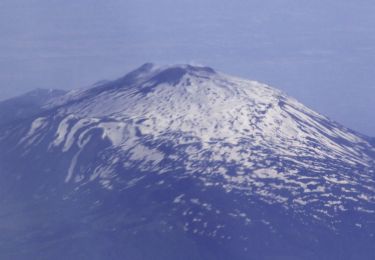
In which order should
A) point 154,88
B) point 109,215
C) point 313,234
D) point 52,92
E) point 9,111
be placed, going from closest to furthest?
point 313,234, point 109,215, point 154,88, point 9,111, point 52,92

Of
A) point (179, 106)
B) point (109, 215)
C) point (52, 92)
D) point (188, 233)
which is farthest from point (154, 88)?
point (52, 92)

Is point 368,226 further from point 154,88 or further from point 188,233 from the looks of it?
point 154,88

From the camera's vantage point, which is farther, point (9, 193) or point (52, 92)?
point (52, 92)

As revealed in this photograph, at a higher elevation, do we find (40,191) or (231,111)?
(231,111)

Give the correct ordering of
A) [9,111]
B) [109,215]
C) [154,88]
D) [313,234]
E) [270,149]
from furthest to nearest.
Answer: [9,111] → [154,88] → [270,149] → [109,215] → [313,234]

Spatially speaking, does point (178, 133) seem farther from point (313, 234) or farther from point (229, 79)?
point (313, 234)

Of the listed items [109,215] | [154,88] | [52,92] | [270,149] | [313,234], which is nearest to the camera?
[313,234]

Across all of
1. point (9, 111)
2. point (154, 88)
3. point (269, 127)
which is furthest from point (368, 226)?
point (9, 111)
